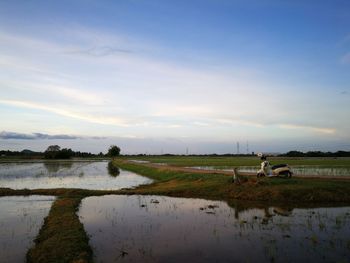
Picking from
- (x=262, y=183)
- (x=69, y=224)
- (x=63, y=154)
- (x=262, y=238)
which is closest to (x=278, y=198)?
(x=262, y=183)

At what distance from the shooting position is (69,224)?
46.0 ft

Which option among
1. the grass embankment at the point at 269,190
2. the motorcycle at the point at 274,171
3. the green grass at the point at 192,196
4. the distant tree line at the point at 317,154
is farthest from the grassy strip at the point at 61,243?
the distant tree line at the point at 317,154

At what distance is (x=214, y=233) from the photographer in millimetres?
13391

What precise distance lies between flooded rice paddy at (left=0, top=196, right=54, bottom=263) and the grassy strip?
0.44 metres

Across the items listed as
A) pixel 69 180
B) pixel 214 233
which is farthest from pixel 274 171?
pixel 69 180

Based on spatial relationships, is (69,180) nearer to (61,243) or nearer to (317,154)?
(61,243)

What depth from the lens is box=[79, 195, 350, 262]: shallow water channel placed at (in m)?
10.7

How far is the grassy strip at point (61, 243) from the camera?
1030 cm

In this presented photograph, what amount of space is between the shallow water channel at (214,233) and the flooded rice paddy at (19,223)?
7.49ft

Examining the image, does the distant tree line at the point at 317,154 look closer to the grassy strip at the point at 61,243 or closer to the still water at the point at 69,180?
the still water at the point at 69,180

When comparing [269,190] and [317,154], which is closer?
[269,190]

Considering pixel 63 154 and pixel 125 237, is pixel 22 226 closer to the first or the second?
pixel 125 237

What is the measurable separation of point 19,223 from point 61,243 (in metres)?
5.47

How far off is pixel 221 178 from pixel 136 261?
56.1ft
